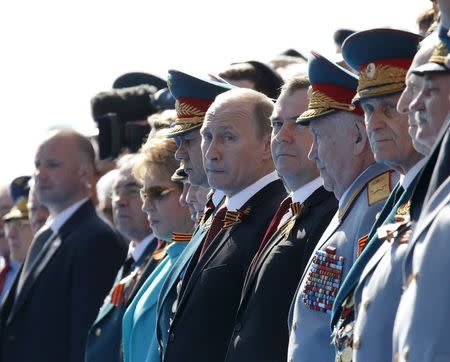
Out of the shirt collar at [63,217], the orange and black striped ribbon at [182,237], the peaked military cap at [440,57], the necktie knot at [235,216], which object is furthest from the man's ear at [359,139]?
the shirt collar at [63,217]

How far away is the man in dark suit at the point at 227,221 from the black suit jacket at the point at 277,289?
0.56 meters

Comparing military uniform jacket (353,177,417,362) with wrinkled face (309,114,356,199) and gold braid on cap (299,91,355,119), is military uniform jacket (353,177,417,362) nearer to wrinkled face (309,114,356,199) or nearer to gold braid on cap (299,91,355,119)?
wrinkled face (309,114,356,199)

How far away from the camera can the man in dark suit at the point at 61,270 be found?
1067 centimetres

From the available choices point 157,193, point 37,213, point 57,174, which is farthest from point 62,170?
point 157,193

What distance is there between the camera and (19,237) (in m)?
13.1

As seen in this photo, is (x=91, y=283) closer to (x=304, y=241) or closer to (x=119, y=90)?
(x=119, y=90)

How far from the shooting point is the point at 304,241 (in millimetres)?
6766

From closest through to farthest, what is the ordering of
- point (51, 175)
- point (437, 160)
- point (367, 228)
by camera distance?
1. point (437, 160)
2. point (367, 228)
3. point (51, 175)

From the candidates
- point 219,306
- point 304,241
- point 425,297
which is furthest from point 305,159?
point 425,297

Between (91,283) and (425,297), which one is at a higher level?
(425,297)

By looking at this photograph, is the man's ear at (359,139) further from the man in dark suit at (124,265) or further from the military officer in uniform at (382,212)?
the man in dark suit at (124,265)

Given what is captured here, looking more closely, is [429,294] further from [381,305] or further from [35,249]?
[35,249]

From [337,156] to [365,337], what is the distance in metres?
1.47

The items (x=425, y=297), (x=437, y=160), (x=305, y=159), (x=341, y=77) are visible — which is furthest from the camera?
(x=305, y=159)
